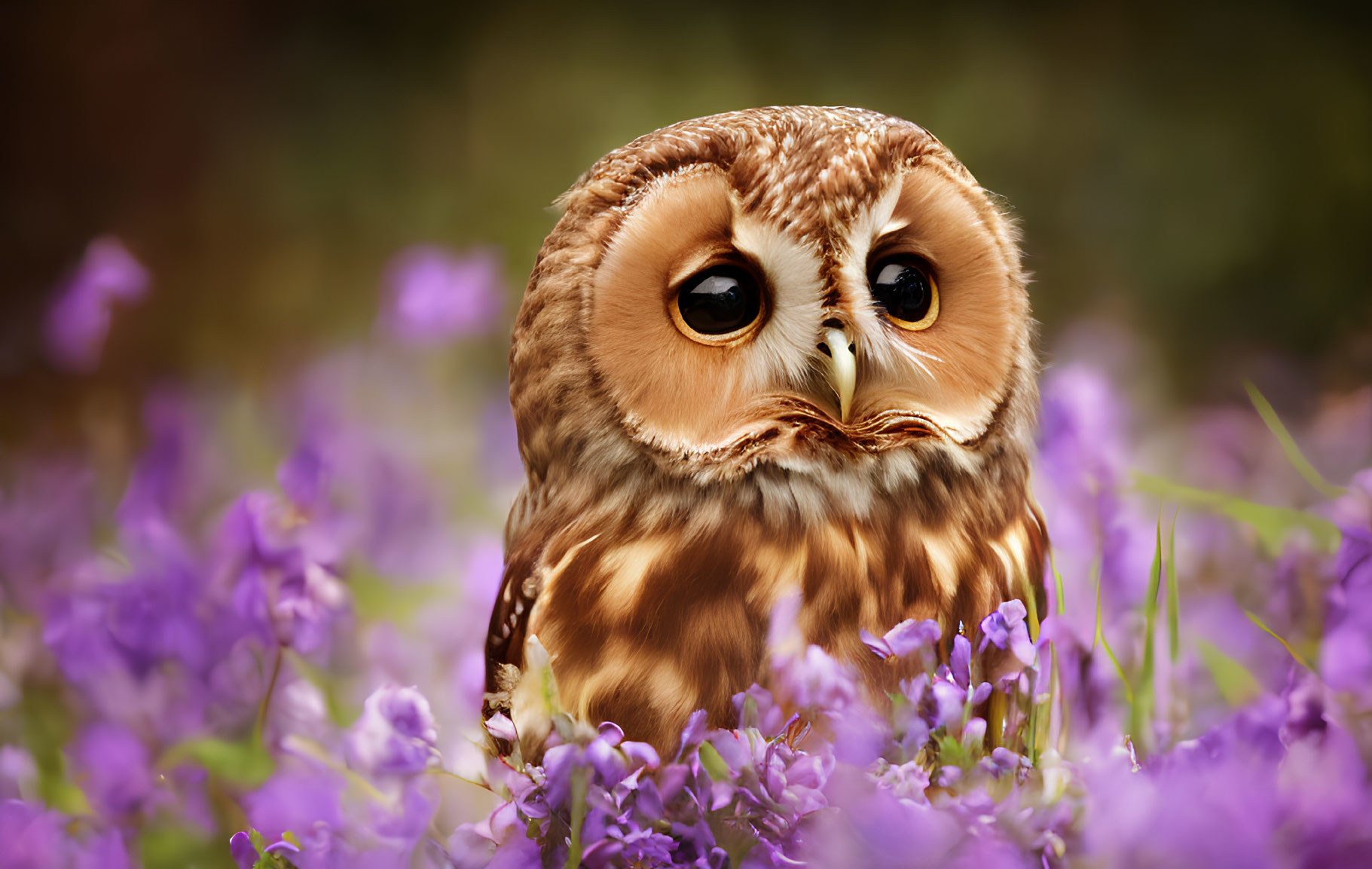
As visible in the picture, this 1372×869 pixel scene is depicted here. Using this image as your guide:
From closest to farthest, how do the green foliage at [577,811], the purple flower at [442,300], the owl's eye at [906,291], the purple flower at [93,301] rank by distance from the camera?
the green foliage at [577,811] < the owl's eye at [906,291] < the purple flower at [93,301] < the purple flower at [442,300]

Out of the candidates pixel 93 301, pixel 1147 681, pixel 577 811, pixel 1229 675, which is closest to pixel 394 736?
pixel 577 811

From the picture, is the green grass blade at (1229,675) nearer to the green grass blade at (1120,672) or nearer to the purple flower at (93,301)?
the green grass blade at (1120,672)

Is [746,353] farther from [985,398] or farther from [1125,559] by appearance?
[1125,559]

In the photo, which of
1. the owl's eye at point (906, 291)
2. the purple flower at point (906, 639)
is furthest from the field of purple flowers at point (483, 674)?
the owl's eye at point (906, 291)

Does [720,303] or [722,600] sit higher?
[720,303]

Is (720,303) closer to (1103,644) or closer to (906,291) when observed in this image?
(906,291)

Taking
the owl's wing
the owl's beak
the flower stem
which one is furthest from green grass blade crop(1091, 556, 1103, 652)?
the flower stem
